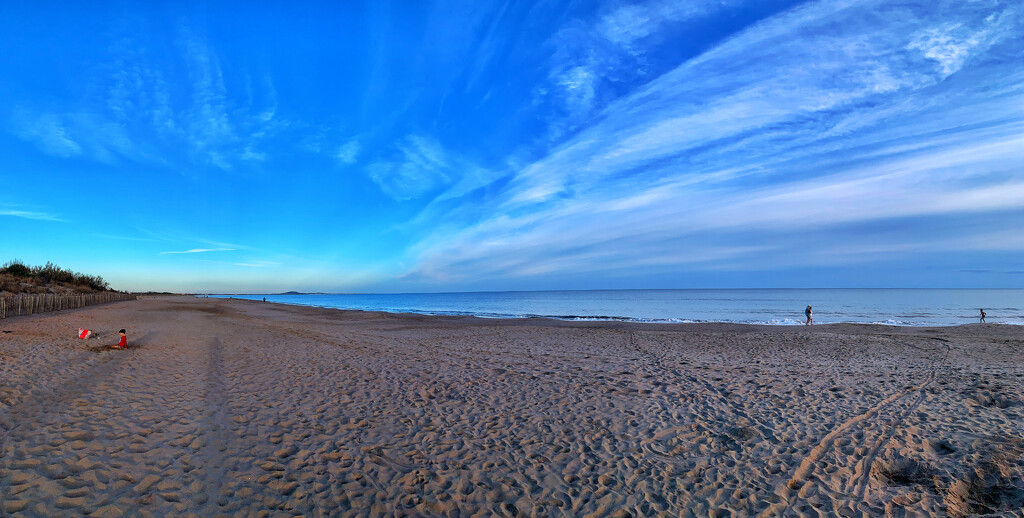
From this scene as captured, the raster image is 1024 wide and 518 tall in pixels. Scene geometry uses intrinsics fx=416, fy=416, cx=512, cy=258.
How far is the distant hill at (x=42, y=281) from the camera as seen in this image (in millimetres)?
38219

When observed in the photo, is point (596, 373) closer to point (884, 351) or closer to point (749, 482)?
point (749, 482)

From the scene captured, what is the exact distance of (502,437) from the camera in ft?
20.9

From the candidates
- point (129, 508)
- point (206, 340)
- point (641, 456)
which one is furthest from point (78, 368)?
point (641, 456)

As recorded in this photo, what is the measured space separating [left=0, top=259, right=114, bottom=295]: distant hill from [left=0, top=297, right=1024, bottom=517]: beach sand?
40565mm

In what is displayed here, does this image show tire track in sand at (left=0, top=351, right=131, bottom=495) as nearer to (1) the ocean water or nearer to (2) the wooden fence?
(2) the wooden fence

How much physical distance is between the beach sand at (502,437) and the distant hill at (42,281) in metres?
40.6

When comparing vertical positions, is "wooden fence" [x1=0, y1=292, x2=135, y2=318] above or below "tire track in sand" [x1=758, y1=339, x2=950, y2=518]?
above

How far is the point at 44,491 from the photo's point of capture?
14.4 feet

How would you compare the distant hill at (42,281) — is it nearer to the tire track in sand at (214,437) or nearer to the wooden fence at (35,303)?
the wooden fence at (35,303)

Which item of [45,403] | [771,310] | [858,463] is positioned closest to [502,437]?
[858,463]

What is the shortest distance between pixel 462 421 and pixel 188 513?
378 cm

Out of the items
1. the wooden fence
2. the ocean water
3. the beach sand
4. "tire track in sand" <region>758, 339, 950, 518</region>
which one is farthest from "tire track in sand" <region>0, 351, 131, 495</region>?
the ocean water

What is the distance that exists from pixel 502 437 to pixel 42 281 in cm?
6581

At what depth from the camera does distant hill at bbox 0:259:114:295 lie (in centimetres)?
3822
